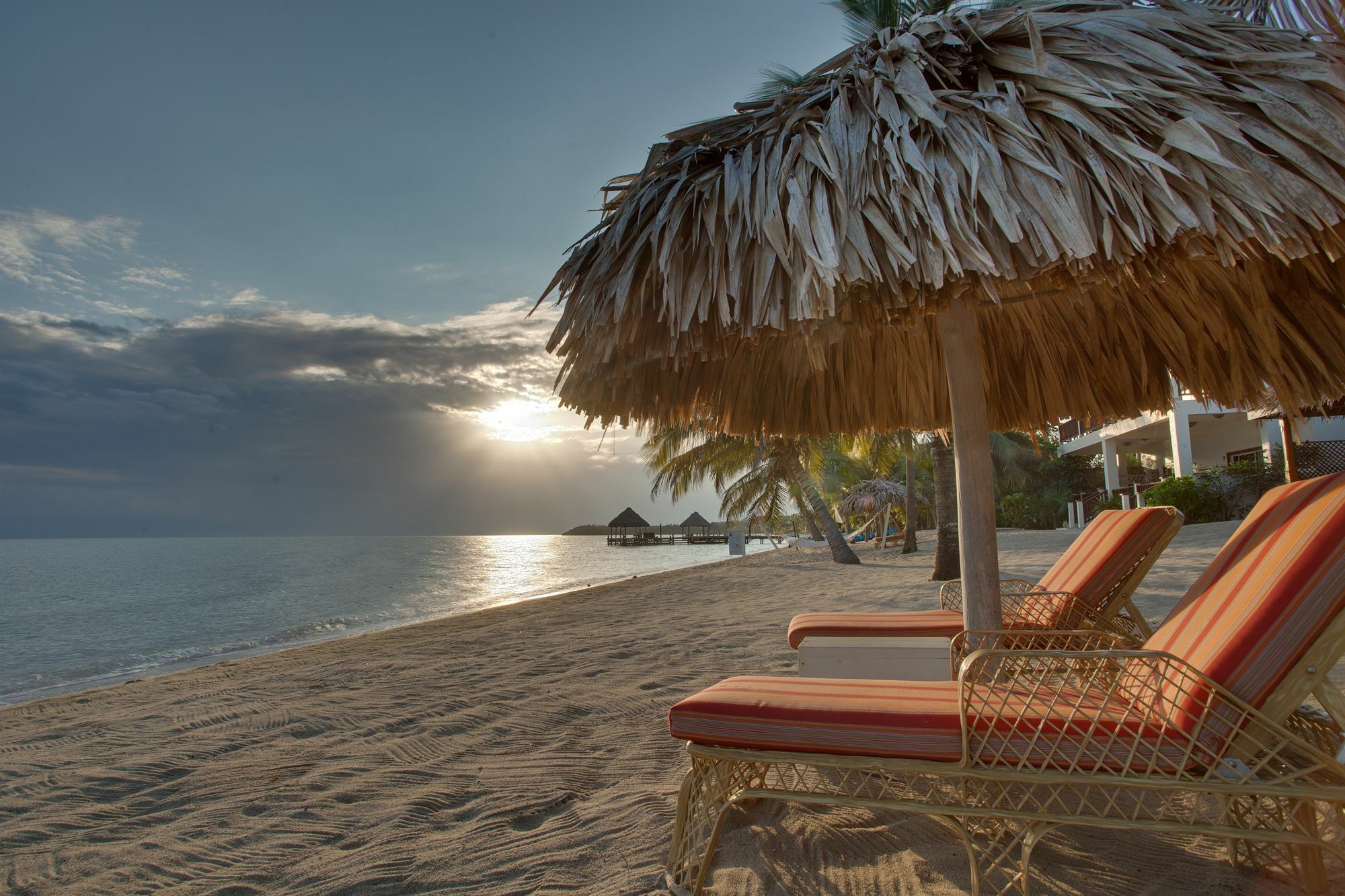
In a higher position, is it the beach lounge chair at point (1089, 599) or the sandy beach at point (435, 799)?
the beach lounge chair at point (1089, 599)

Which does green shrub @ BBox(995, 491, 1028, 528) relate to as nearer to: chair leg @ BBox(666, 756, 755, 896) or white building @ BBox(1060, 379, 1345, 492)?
white building @ BBox(1060, 379, 1345, 492)

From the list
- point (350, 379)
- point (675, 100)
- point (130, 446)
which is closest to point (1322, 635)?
point (675, 100)

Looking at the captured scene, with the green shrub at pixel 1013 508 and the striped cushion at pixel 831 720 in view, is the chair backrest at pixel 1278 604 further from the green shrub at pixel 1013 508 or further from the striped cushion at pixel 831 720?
the green shrub at pixel 1013 508

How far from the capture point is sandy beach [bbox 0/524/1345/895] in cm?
193

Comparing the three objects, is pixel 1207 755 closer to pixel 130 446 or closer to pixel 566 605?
pixel 566 605

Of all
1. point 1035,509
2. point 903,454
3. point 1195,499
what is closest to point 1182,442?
point 1195,499

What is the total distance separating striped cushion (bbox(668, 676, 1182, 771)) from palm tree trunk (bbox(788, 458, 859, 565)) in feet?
47.5

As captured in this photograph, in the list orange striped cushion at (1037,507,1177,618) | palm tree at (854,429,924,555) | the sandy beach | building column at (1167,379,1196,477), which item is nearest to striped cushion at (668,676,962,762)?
the sandy beach

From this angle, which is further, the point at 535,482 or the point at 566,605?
the point at 535,482

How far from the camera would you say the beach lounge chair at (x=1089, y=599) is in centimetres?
301

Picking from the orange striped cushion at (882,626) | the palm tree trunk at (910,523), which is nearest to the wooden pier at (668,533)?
the palm tree trunk at (910,523)

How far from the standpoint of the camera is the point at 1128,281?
3.13 meters

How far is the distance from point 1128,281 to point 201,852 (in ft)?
13.9

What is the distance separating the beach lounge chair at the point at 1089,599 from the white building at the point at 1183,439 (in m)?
10.9
